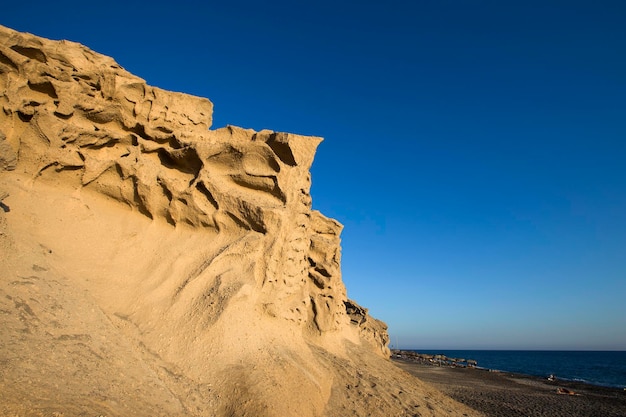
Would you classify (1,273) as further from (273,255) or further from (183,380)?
(273,255)

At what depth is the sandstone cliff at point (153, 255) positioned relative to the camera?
587 cm

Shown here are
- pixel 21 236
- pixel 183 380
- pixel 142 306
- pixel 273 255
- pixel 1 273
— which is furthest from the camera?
pixel 273 255

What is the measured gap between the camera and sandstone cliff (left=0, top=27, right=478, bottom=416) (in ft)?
19.2

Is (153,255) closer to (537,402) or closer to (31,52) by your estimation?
(31,52)

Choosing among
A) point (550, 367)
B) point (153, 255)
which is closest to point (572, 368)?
point (550, 367)

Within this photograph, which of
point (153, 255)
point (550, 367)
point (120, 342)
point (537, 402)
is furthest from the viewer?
point (550, 367)

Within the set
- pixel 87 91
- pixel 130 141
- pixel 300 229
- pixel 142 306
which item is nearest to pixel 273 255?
pixel 300 229

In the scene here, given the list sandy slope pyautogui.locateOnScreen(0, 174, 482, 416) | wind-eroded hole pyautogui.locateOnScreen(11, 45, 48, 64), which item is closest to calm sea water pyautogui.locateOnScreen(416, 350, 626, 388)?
sandy slope pyautogui.locateOnScreen(0, 174, 482, 416)

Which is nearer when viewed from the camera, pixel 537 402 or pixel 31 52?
pixel 31 52

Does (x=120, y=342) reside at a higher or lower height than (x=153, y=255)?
lower

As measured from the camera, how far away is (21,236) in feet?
24.2

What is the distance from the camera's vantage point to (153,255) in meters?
9.13

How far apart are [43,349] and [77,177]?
5684mm

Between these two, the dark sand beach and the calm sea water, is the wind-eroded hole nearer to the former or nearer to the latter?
the dark sand beach
